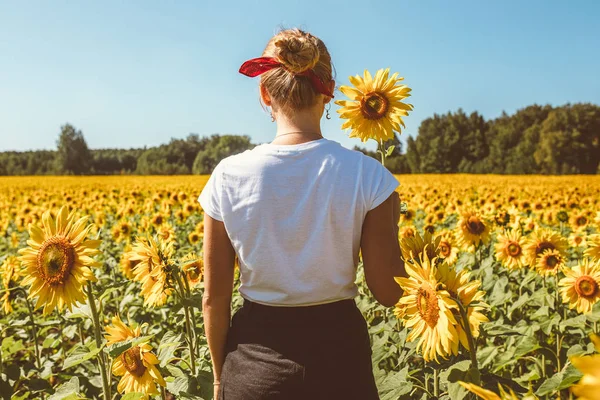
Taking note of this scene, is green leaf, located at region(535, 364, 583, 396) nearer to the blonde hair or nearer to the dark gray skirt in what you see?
the dark gray skirt

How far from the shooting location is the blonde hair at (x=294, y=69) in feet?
5.38

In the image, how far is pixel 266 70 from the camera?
1.73 metres

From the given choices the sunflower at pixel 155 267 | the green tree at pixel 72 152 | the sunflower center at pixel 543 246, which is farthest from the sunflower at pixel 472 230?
the green tree at pixel 72 152

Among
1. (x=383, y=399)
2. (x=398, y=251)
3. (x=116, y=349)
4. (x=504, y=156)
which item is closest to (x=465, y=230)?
(x=383, y=399)

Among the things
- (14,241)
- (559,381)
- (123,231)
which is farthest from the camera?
(14,241)

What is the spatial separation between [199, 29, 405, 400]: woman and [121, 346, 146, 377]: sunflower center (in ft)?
2.85

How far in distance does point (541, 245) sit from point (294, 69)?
348 cm

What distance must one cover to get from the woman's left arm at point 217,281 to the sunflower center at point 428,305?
668mm

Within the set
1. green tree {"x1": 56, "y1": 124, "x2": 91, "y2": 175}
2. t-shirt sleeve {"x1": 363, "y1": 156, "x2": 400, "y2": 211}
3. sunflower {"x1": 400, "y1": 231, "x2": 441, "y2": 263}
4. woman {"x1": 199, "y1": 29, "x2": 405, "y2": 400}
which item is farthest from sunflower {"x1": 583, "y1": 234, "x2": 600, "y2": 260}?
green tree {"x1": 56, "y1": 124, "x2": 91, "y2": 175}

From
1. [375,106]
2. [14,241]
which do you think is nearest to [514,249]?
[375,106]

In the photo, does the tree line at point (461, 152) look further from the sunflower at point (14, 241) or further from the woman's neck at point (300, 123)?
Answer: the woman's neck at point (300, 123)

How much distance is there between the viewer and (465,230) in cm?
472

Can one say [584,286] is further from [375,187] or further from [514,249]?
[375,187]

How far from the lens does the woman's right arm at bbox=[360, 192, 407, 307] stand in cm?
161
